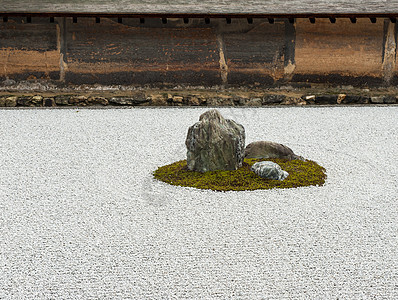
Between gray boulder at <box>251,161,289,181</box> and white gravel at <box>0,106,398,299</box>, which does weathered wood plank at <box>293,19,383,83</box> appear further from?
gray boulder at <box>251,161,289,181</box>

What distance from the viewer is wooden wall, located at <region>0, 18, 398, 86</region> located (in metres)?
10.7

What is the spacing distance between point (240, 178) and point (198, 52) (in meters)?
6.25

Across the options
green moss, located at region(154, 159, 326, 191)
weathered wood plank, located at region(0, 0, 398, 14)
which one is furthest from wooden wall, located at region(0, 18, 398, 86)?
green moss, located at region(154, 159, 326, 191)

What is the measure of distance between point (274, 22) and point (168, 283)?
901cm

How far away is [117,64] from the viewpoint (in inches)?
428

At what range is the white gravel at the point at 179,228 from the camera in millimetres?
3051

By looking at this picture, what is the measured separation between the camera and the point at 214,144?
5.36m

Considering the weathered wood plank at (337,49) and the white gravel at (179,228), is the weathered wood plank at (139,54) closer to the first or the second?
the weathered wood plank at (337,49)

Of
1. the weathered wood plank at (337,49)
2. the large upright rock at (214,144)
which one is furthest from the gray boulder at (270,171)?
the weathered wood plank at (337,49)

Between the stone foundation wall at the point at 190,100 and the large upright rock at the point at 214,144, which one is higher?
the large upright rock at the point at 214,144

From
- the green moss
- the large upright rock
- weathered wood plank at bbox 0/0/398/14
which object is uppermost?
weathered wood plank at bbox 0/0/398/14

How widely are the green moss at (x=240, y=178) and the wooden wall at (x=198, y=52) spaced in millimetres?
5602

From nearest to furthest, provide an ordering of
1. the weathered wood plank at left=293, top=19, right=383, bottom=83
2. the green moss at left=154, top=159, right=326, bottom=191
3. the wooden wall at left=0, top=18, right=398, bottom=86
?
the green moss at left=154, top=159, right=326, bottom=191
the wooden wall at left=0, top=18, right=398, bottom=86
the weathered wood plank at left=293, top=19, right=383, bottom=83

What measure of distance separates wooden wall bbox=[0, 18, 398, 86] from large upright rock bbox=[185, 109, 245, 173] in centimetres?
579
